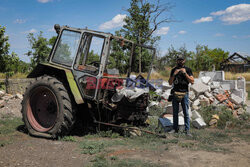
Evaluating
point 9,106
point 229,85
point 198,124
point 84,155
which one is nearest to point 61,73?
point 84,155

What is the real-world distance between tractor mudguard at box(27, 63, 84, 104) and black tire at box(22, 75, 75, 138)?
0.66 ft

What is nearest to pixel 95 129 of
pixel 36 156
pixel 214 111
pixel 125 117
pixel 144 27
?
pixel 125 117

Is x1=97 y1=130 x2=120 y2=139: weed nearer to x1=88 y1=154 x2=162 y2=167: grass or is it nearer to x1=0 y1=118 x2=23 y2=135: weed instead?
x1=88 y1=154 x2=162 y2=167: grass

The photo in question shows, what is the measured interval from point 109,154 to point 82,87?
1633 millimetres

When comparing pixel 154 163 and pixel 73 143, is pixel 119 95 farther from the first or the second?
pixel 154 163

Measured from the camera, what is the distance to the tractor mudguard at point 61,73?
5.04 meters

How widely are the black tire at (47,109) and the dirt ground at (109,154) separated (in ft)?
0.98

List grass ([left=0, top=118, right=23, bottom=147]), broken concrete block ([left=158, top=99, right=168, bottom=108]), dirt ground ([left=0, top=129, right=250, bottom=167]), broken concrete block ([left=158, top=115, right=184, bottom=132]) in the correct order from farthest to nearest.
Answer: broken concrete block ([left=158, top=99, right=168, bottom=108]) < broken concrete block ([left=158, top=115, right=184, bottom=132]) < grass ([left=0, top=118, right=23, bottom=147]) < dirt ground ([left=0, top=129, right=250, bottom=167])

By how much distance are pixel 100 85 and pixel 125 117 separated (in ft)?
3.11

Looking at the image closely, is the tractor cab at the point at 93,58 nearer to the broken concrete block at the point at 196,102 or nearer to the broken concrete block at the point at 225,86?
the broken concrete block at the point at 196,102

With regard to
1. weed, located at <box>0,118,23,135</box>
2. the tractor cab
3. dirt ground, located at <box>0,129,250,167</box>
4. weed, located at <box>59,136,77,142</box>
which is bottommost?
dirt ground, located at <box>0,129,250,167</box>

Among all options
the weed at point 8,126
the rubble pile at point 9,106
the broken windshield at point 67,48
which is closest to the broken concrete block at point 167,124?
the broken windshield at point 67,48

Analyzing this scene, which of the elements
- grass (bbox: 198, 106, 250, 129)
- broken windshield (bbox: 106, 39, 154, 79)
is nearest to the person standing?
broken windshield (bbox: 106, 39, 154, 79)

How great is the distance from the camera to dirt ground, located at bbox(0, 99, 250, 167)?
3868 millimetres
